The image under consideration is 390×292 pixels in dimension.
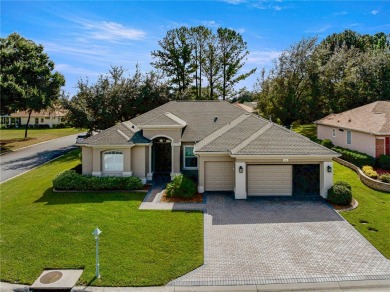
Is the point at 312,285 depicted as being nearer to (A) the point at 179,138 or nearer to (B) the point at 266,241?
(B) the point at 266,241

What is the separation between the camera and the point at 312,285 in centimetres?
1065

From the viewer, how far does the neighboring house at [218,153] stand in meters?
19.2

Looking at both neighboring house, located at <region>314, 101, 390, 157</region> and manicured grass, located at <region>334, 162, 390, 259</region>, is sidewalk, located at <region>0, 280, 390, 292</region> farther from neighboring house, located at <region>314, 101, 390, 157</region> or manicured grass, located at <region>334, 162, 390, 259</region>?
neighboring house, located at <region>314, 101, 390, 157</region>

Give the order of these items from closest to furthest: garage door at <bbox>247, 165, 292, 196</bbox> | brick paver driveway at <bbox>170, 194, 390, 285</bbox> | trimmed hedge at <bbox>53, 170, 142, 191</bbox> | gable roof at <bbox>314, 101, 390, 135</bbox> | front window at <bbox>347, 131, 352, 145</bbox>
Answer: brick paver driveway at <bbox>170, 194, 390, 285</bbox> → garage door at <bbox>247, 165, 292, 196</bbox> → trimmed hedge at <bbox>53, 170, 142, 191</bbox> → gable roof at <bbox>314, 101, 390, 135</bbox> → front window at <bbox>347, 131, 352, 145</bbox>

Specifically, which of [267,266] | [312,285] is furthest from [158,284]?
[312,285]

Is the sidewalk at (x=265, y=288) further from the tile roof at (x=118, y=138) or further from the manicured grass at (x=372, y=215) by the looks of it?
the tile roof at (x=118, y=138)

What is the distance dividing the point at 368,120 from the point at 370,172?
24.5ft

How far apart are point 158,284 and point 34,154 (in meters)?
31.3

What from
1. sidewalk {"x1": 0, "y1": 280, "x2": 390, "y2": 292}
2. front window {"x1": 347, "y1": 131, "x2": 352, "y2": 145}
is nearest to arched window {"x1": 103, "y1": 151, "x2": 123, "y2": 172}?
sidewalk {"x1": 0, "y1": 280, "x2": 390, "y2": 292}

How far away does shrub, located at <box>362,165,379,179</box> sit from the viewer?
73.3ft

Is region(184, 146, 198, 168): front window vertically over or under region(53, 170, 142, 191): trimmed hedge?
over

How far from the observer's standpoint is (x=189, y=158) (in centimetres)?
2438

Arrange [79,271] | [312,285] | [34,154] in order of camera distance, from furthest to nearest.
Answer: [34,154]
[79,271]
[312,285]

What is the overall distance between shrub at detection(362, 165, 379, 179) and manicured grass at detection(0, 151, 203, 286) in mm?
13900
